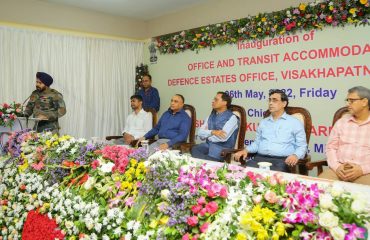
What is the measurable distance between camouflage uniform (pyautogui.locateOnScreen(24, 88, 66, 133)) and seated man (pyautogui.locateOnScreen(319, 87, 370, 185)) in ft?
11.6

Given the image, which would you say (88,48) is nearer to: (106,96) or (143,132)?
(106,96)

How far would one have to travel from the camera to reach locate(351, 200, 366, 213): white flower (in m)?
0.85

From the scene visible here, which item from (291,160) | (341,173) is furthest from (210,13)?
(341,173)

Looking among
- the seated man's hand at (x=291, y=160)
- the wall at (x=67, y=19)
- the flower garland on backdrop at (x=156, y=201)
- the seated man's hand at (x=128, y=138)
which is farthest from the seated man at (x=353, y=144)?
the wall at (x=67, y=19)

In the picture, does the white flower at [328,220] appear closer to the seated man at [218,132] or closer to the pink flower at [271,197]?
the pink flower at [271,197]

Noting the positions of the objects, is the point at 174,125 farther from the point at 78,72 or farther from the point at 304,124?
the point at 78,72

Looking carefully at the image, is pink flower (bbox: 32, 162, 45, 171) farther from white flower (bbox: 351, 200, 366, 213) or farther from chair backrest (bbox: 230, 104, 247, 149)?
chair backrest (bbox: 230, 104, 247, 149)

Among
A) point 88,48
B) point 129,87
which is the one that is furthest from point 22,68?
point 129,87

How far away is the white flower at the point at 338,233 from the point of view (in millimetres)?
823

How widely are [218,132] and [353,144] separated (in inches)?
54.4

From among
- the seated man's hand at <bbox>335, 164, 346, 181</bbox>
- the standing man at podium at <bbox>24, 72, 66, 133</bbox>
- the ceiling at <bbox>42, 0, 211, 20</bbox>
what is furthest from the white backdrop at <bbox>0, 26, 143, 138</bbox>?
the seated man's hand at <bbox>335, 164, 346, 181</bbox>

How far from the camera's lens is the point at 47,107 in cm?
455

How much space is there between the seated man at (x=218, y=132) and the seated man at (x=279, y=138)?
15.4 inches

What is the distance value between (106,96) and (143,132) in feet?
5.85
